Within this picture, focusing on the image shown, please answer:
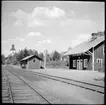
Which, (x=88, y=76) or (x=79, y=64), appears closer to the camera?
(x=88, y=76)

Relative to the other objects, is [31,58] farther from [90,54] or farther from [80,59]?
[90,54]

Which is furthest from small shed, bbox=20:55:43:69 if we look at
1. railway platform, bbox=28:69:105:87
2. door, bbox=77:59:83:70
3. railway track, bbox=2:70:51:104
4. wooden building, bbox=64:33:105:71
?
railway track, bbox=2:70:51:104

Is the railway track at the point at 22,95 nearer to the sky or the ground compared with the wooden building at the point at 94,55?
nearer to the ground

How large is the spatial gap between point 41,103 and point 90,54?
2151cm

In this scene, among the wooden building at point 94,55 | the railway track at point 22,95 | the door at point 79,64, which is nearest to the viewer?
the railway track at point 22,95

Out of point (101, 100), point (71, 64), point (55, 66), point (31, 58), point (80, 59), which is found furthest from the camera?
point (55, 66)

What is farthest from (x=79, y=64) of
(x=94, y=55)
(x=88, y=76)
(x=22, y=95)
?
(x=22, y=95)

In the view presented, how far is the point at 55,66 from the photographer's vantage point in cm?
4425

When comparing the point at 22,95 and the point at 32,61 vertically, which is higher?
the point at 32,61

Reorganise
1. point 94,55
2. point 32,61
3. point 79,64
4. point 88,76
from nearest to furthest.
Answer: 1. point 88,76
2. point 94,55
3. point 79,64
4. point 32,61

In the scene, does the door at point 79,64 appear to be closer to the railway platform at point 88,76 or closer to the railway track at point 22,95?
the railway platform at point 88,76

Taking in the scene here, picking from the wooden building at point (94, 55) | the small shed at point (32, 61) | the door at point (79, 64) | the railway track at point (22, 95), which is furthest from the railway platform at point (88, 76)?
the small shed at point (32, 61)

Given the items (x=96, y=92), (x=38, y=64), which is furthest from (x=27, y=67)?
(x=96, y=92)

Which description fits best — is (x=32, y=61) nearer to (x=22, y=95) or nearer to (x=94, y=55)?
(x=94, y=55)
